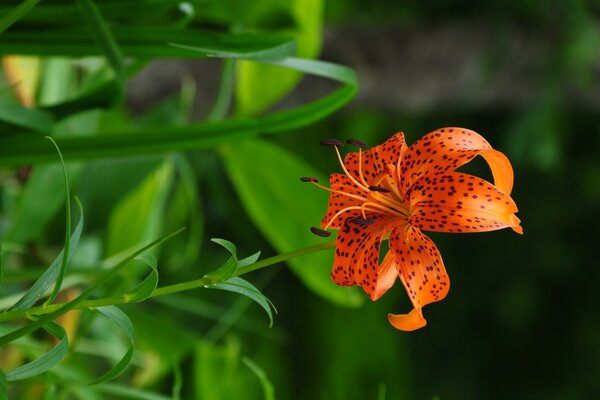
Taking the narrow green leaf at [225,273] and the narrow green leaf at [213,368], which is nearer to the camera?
the narrow green leaf at [225,273]

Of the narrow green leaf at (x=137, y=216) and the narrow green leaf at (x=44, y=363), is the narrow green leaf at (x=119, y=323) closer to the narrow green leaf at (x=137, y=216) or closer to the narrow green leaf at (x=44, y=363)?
the narrow green leaf at (x=44, y=363)

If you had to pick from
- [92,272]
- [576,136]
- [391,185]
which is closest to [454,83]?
[576,136]

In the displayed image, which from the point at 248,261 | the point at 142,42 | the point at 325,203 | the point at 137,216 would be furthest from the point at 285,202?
the point at 248,261

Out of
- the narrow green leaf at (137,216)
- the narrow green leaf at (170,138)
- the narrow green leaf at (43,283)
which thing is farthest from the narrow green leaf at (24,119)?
the narrow green leaf at (137,216)

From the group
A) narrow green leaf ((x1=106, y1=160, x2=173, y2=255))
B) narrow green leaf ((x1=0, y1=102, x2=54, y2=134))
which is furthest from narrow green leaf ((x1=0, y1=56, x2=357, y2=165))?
narrow green leaf ((x1=106, y1=160, x2=173, y2=255))

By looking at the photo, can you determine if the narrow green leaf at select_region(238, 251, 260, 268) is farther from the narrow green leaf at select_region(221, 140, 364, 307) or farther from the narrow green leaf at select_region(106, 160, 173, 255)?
the narrow green leaf at select_region(106, 160, 173, 255)

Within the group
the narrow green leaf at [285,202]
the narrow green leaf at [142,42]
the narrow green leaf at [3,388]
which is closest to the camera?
the narrow green leaf at [3,388]

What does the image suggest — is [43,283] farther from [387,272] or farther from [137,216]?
[137,216]

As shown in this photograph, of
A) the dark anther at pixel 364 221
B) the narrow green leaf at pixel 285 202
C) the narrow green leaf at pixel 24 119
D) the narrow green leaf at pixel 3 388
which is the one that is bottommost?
the narrow green leaf at pixel 285 202
